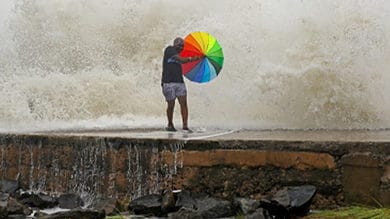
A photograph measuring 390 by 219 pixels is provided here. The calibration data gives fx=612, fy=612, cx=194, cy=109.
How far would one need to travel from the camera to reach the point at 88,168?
6.61m

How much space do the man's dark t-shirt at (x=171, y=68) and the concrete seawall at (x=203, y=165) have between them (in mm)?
1565

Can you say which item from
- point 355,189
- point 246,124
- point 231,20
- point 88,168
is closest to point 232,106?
point 246,124

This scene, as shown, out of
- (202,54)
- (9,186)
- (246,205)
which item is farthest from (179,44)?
(246,205)

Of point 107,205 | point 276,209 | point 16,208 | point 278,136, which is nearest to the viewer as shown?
point 276,209

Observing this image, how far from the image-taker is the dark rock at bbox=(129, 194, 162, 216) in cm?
586

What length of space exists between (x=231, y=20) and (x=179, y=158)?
23.6ft

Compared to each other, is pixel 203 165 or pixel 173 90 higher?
pixel 173 90

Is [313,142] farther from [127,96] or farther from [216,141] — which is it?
[127,96]

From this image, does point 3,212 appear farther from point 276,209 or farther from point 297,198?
point 297,198

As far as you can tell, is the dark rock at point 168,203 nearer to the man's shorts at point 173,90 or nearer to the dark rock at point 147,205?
the dark rock at point 147,205

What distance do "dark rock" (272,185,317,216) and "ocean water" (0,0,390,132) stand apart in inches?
135

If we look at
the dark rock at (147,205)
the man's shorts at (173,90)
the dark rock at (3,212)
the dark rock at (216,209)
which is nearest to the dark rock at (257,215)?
the dark rock at (216,209)

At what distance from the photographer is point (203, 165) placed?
611 centimetres

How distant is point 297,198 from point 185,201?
44.1 inches
